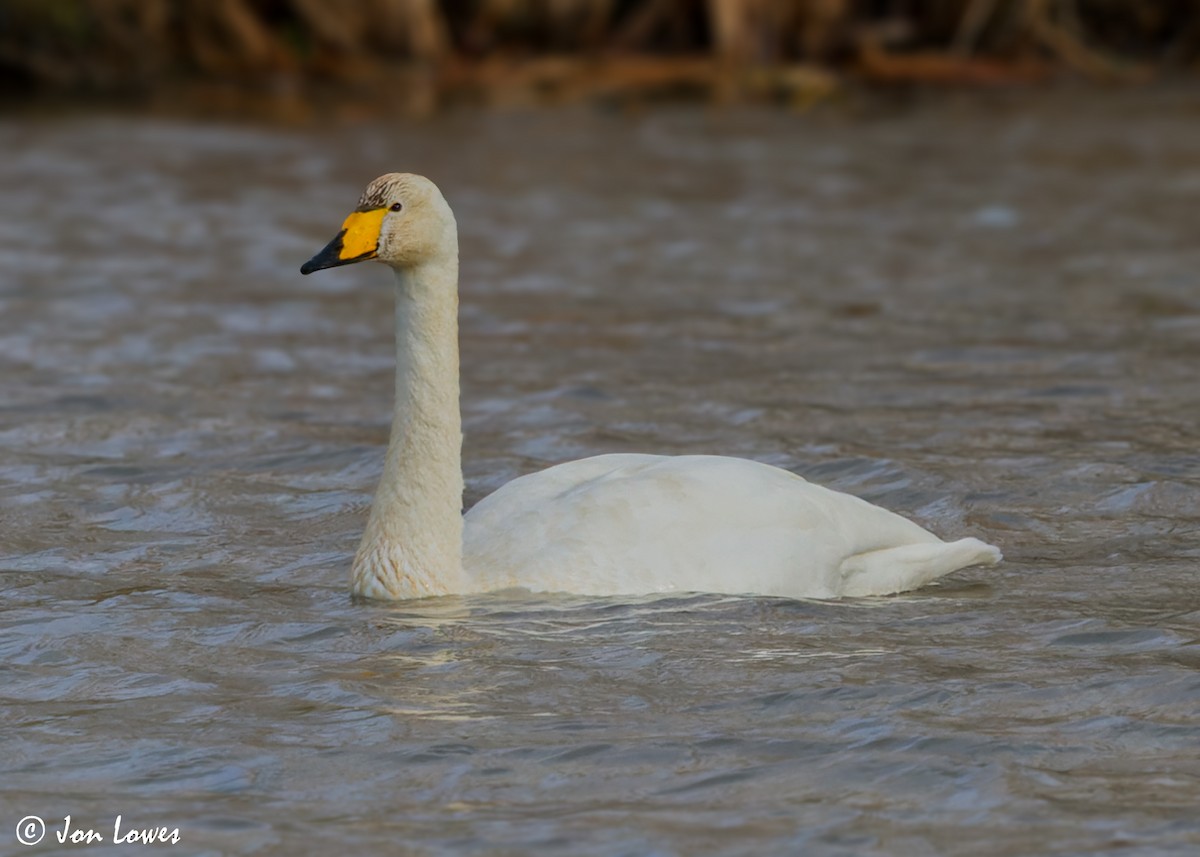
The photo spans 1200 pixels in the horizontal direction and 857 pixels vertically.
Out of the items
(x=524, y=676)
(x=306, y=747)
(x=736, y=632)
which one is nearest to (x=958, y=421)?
(x=736, y=632)

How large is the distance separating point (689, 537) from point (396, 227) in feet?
4.55

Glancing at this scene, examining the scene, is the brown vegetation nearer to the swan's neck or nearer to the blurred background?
the blurred background

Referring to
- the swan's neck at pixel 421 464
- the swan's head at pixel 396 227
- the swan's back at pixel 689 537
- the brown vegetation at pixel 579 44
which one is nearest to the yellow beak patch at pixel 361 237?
the swan's head at pixel 396 227

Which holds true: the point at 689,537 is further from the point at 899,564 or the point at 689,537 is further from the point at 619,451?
the point at 619,451

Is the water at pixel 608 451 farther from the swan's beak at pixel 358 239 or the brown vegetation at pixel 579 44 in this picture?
the brown vegetation at pixel 579 44

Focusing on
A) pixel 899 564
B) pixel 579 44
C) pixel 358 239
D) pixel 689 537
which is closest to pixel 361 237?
pixel 358 239

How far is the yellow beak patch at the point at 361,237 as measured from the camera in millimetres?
6613

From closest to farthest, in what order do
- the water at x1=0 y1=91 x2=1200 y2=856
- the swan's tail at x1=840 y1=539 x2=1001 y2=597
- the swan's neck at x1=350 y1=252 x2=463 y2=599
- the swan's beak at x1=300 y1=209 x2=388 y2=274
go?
the water at x1=0 y1=91 x2=1200 y2=856 < the swan's beak at x1=300 y1=209 x2=388 y2=274 < the swan's neck at x1=350 y1=252 x2=463 y2=599 < the swan's tail at x1=840 y1=539 x2=1001 y2=597

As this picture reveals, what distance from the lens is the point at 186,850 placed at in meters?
4.84

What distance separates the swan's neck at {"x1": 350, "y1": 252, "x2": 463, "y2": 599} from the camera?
6.79m

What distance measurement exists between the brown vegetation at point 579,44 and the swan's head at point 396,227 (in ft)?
57.5

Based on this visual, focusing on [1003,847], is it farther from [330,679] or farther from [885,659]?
[330,679]

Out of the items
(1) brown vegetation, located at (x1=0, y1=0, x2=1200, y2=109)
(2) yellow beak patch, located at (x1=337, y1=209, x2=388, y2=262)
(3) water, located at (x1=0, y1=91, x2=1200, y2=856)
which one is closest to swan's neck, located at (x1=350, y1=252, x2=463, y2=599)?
(3) water, located at (x1=0, y1=91, x2=1200, y2=856)

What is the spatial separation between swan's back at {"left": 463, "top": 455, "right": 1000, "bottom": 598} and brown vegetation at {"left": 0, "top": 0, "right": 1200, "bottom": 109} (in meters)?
17.4
